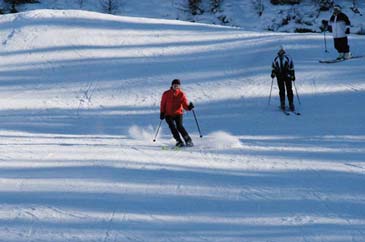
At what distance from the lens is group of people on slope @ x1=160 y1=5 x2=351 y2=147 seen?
11914 millimetres

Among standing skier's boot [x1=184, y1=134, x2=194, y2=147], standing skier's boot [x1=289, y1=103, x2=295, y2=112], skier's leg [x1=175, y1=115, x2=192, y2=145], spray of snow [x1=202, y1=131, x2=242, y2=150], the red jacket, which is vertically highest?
the red jacket

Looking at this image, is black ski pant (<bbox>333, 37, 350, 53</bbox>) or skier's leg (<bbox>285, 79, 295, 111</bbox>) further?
black ski pant (<bbox>333, 37, 350, 53</bbox>)

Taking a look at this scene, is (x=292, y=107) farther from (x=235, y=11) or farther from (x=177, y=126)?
(x=235, y=11)

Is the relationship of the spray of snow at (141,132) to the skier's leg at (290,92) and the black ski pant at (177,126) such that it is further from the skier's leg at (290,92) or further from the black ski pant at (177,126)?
the skier's leg at (290,92)

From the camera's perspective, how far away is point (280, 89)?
16.0 m

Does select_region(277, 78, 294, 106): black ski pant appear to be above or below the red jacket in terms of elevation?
below

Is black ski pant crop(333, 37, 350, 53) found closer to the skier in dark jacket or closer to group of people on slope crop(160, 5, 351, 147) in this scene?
group of people on slope crop(160, 5, 351, 147)

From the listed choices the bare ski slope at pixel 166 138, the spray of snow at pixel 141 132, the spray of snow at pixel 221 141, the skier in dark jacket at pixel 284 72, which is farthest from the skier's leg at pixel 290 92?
the spray of snow at pixel 141 132

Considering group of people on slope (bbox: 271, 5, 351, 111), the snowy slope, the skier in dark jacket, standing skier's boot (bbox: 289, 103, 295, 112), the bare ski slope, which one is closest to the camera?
the bare ski slope

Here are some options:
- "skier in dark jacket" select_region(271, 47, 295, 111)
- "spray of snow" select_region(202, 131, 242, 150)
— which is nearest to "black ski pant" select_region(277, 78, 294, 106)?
"skier in dark jacket" select_region(271, 47, 295, 111)

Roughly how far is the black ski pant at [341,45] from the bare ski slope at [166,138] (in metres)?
0.54

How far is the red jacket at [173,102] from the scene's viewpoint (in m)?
11.9

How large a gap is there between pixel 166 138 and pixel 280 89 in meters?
4.19

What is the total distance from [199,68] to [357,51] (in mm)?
6364
